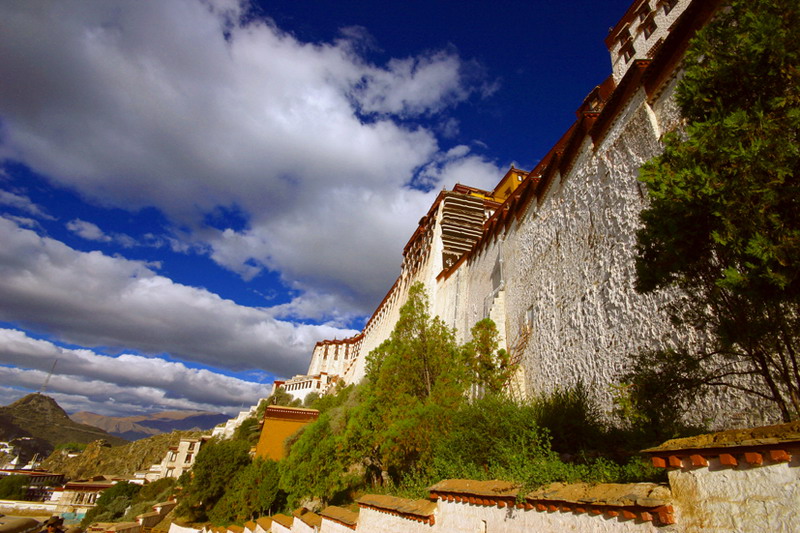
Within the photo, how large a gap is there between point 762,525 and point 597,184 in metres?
6.85

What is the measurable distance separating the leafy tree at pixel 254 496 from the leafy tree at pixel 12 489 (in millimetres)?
45057

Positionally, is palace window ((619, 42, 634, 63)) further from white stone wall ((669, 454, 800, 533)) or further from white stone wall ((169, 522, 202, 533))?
white stone wall ((169, 522, 202, 533))

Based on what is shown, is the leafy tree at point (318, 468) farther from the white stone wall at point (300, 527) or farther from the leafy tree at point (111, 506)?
the leafy tree at point (111, 506)

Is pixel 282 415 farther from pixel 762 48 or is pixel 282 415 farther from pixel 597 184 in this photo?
pixel 762 48

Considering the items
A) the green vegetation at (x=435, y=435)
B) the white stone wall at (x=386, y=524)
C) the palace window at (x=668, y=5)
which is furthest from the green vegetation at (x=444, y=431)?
the palace window at (x=668, y=5)

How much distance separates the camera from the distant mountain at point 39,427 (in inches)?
4311

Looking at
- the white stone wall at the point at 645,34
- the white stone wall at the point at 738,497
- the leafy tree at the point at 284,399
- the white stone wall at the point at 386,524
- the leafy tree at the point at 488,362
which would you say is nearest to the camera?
the white stone wall at the point at 738,497

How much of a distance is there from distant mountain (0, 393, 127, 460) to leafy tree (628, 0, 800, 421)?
5376 inches

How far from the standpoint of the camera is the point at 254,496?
15609mm

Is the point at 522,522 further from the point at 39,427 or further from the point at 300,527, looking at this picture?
the point at 39,427

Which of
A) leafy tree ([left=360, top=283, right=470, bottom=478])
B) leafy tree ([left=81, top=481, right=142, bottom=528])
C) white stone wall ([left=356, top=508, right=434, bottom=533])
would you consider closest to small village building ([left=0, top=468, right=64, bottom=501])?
leafy tree ([left=81, top=481, right=142, bottom=528])

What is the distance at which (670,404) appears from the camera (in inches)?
138

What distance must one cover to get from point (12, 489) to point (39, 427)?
110 m

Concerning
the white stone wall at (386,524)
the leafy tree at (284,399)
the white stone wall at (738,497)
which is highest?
the leafy tree at (284,399)
